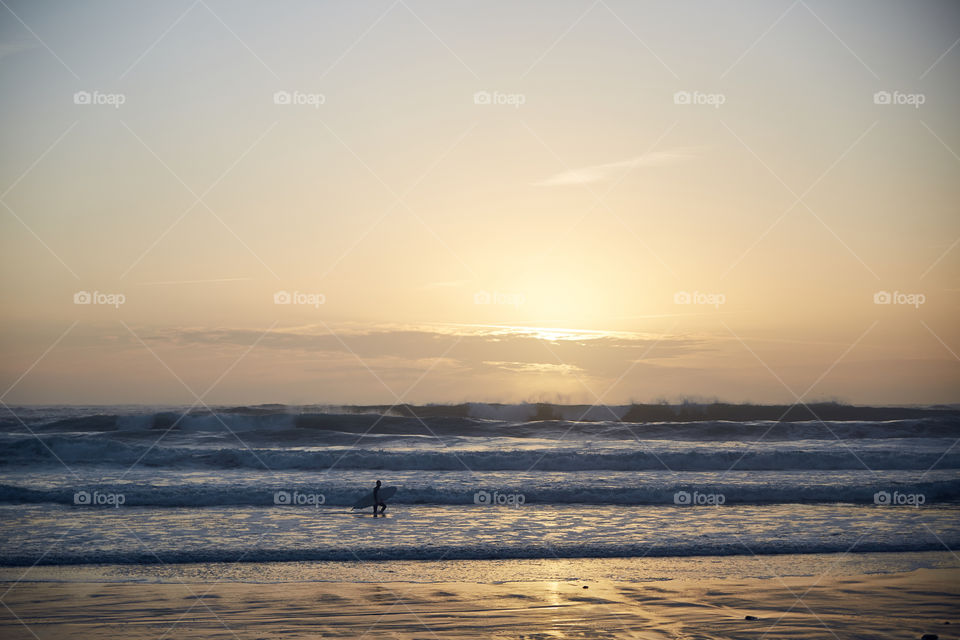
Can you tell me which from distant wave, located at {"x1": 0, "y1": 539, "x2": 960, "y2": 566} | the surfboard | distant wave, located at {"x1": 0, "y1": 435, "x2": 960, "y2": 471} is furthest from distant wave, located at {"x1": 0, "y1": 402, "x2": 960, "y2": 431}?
distant wave, located at {"x1": 0, "y1": 539, "x2": 960, "y2": 566}

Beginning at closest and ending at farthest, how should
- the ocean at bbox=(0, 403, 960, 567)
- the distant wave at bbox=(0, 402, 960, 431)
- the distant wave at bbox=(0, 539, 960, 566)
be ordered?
the distant wave at bbox=(0, 539, 960, 566) → the ocean at bbox=(0, 403, 960, 567) → the distant wave at bbox=(0, 402, 960, 431)

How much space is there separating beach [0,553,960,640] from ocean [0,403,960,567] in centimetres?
103

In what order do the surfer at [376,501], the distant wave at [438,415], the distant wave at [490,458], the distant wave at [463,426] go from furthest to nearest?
1. the distant wave at [438,415]
2. the distant wave at [463,426]
3. the distant wave at [490,458]
4. the surfer at [376,501]

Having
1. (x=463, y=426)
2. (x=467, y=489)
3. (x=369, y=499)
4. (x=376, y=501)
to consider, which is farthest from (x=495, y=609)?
(x=463, y=426)

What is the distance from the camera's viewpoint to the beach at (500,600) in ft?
29.1

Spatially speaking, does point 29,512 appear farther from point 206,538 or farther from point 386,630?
point 386,630

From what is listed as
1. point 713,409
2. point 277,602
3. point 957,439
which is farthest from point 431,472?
point 713,409

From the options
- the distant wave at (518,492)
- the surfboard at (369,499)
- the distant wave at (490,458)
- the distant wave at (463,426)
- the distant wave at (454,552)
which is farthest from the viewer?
the distant wave at (463,426)

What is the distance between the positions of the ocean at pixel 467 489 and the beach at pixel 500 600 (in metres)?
1.03

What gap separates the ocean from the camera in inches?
551

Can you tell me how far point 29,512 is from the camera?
17438mm

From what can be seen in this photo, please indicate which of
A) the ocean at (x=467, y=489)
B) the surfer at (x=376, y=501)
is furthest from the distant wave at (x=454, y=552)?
the surfer at (x=376, y=501)

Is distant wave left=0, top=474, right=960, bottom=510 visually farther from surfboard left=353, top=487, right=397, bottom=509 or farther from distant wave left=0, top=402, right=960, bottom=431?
distant wave left=0, top=402, right=960, bottom=431

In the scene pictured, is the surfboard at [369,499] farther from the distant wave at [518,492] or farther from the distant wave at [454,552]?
the distant wave at [454,552]
